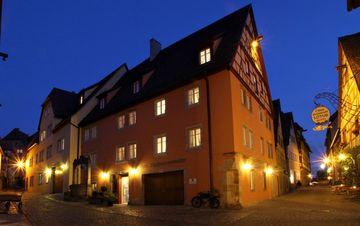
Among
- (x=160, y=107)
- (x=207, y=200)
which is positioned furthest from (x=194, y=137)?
(x=160, y=107)

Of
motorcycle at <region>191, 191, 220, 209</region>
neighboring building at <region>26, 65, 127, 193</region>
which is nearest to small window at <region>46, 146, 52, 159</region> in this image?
neighboring building at <region>26, 65, 127, 193</region>


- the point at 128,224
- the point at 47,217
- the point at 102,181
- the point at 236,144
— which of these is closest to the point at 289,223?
the point at 128,224

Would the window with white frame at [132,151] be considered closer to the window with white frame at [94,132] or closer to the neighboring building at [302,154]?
the window with white frame at [94,132]

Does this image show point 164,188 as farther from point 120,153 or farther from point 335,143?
point 335,143

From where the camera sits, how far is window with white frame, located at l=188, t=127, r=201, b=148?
22016mm

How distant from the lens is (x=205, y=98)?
21938mm

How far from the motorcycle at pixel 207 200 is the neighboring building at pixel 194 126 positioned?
440 mm

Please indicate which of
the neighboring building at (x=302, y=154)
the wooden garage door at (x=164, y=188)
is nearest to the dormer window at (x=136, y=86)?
the wooden garage door at (x=164, y=188)

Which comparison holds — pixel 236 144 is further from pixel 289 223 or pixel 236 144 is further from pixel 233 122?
pixel 289 223

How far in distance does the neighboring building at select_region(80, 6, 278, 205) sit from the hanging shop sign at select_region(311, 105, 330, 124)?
4.25 m

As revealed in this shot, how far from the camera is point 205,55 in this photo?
23578 mm

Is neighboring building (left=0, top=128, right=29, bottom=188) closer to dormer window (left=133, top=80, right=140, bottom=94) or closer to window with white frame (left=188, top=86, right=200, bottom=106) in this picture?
dormer window (left=133, top=80, right=140, bottom=94)

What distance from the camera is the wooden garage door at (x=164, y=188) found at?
22703 mm

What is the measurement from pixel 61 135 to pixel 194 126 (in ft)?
62.9
